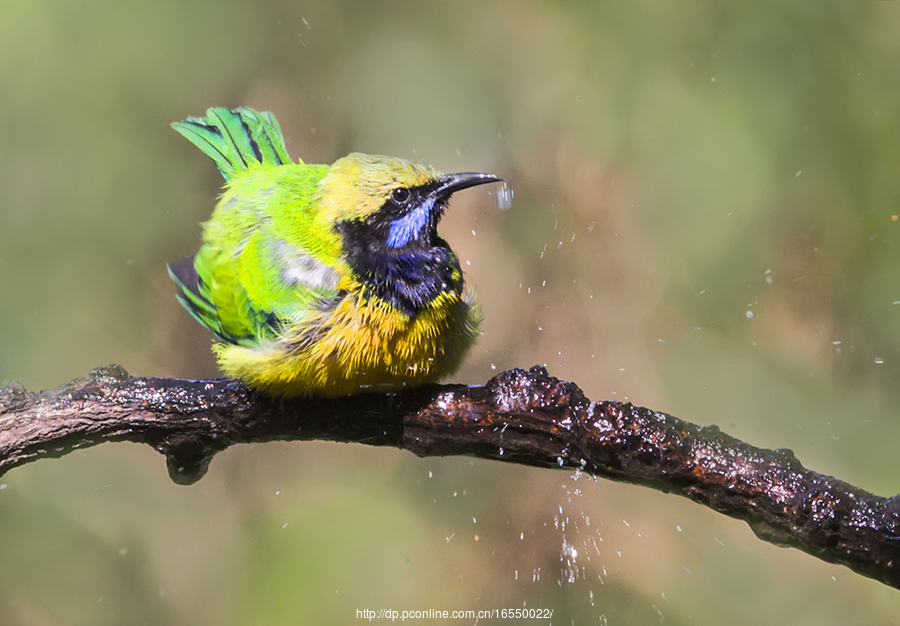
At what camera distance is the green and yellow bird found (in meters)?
1.95

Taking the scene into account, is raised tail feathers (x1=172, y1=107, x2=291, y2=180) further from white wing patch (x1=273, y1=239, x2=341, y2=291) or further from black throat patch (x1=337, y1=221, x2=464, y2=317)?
black throat patch (x1=337, y1=221, x2=464, y2=317)

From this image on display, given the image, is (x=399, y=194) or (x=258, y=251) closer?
(x=399, y=194)

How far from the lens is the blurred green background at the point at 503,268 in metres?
3.12

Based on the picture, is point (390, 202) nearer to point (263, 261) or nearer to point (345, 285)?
point (345, 285)

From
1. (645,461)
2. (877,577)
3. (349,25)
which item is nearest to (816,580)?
Answer: (877,577)

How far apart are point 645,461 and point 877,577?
23.3 inches

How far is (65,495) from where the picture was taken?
3262 mm

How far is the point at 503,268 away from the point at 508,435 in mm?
1738

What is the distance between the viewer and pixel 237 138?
2.69 meters

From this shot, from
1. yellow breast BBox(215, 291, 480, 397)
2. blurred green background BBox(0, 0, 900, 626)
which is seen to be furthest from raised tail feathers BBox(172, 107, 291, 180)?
yellow breast BBox(215, 291, 480, 397)

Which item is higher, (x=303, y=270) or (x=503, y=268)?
(x=503, y=268)

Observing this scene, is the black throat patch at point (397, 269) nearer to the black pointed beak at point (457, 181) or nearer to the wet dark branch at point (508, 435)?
the black pointed beak at point (457, 181)

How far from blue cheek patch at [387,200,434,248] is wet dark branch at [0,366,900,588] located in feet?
1.43

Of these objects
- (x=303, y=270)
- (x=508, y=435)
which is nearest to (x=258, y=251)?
(x=303, y=270)
